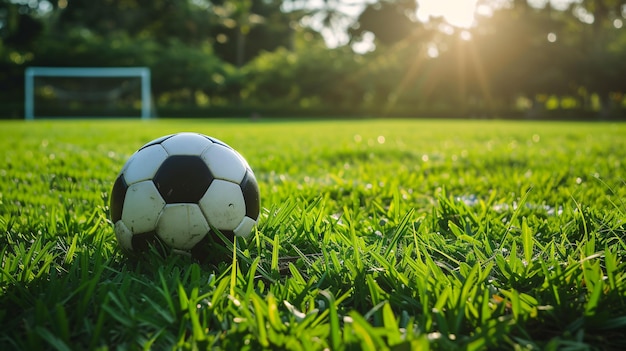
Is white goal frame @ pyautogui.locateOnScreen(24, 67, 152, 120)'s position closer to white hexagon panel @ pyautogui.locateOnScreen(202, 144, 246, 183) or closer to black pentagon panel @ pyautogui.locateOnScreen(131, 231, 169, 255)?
white hexagon panel @ pyautogui.locateOnScreen(202, 144, 246, 183)

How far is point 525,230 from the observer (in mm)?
1828

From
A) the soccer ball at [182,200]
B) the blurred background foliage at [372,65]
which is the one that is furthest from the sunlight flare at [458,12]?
the soccer ball at [182,200]

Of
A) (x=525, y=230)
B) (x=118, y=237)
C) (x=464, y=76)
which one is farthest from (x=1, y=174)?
(x=464, y=76)

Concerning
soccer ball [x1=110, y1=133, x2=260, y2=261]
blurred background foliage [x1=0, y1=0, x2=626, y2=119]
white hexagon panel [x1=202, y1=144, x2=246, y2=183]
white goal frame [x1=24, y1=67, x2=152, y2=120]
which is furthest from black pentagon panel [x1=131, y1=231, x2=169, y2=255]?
blurred background foliage [x1=0, y1=0, x2=626, y2=119]

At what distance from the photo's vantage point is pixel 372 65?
34562mm

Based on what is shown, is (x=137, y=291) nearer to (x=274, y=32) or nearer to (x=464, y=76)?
(x=464, y=76)

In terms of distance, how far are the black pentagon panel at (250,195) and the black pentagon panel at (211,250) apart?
14 centimetres

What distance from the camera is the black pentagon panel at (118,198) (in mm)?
1930

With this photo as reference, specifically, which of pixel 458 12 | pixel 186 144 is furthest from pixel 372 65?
pixel 186 144

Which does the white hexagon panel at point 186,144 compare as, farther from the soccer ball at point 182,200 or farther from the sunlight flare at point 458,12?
the sunlight flare at point 458,12

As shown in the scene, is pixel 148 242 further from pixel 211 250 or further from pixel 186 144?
pixel 186 144

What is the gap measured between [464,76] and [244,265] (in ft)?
117

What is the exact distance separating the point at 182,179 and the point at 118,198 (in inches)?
11.3

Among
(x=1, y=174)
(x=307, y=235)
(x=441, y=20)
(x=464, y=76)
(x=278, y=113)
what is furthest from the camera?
(x=441, y=20)
